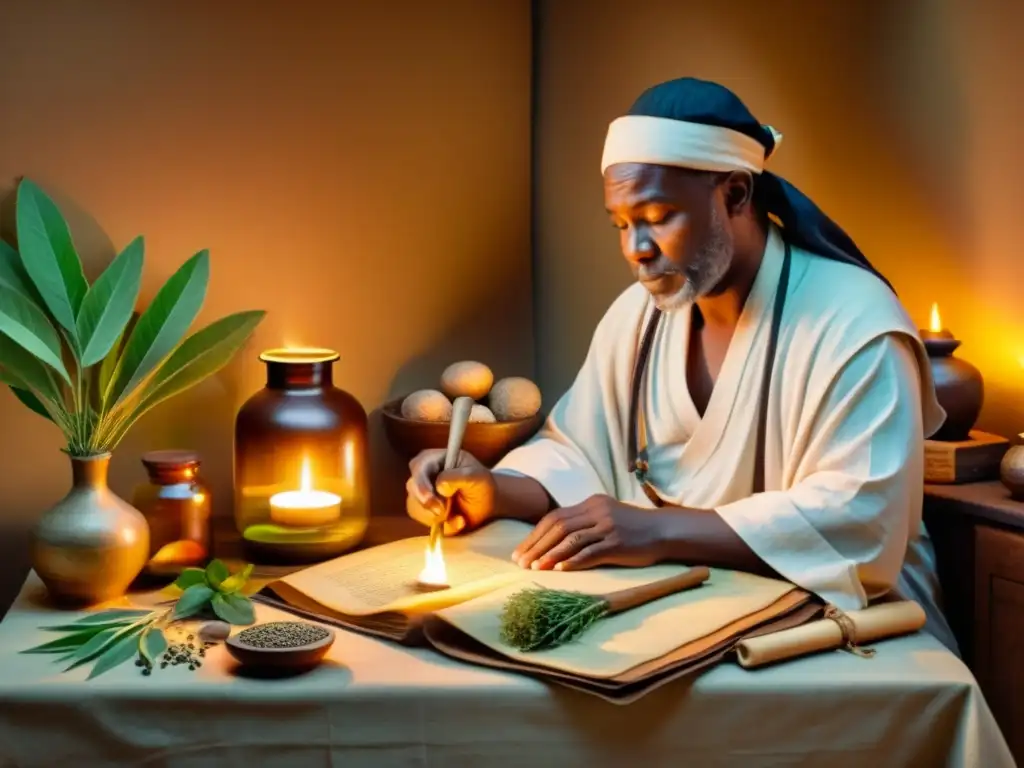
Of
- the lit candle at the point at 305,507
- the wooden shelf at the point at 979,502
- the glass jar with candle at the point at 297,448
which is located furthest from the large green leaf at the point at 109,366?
the wooden shelf at the point at 979,502

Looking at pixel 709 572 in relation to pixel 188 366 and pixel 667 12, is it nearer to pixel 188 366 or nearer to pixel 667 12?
pixel 188 366

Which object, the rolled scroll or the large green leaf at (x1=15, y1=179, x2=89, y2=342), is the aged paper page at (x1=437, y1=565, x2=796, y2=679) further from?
the large green leaf at (x1=15, y1=179, x2=89, y2=342)

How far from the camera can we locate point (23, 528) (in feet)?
7.75

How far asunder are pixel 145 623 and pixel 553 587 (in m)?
0.55

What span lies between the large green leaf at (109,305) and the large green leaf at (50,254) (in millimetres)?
33

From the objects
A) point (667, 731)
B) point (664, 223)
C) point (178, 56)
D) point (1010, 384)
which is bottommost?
point (667, 731)

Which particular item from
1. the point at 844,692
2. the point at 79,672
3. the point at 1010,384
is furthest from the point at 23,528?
the point at 1010,384

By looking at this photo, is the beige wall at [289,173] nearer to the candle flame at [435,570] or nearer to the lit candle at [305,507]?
the lit candle at [305,507]

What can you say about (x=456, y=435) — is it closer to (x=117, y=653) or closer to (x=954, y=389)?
(x=117, y=653)

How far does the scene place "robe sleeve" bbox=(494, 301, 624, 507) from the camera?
2.21 metres

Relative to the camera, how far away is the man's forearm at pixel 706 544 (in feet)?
6.16

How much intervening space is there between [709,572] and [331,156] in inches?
44.9

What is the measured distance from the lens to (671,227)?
2006 mm

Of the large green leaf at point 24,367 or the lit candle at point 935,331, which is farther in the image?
the lit candle at point 935,331
